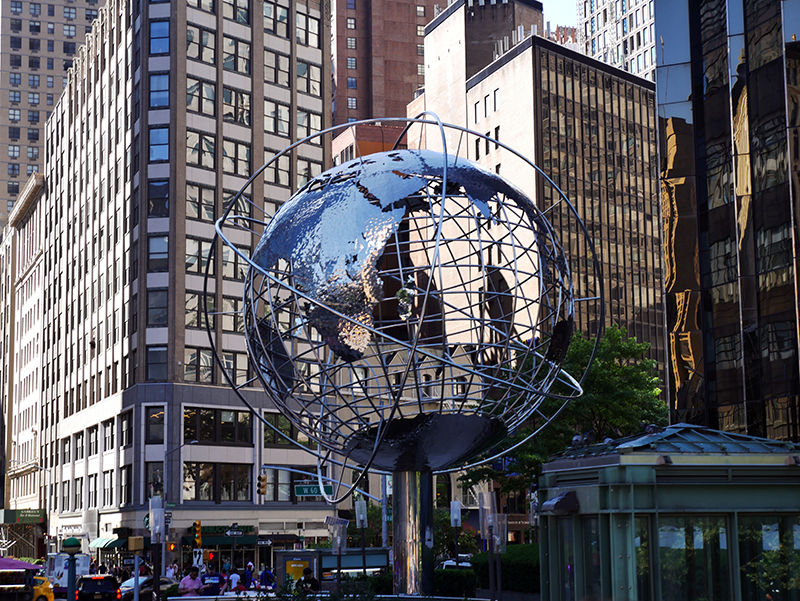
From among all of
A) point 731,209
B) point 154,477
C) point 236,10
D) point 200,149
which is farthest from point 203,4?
point 731,209

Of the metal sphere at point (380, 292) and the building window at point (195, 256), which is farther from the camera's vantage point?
the building window at point (195, 256)

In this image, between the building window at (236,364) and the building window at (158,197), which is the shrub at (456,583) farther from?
the building window at (158,197)

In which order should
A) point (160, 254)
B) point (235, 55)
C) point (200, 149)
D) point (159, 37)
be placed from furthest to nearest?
point (235, 55), point (159, 37), point (200, 149), point (160, 254)

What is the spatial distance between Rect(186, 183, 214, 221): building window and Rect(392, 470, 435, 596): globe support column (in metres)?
45.9

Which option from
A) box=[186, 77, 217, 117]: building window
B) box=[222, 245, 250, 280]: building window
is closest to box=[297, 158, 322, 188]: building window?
box=[186, 77, 217, 117]: building window

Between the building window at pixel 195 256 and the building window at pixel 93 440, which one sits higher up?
the building window at pixel 195 256

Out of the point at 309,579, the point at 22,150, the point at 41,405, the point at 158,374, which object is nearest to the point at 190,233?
the point at 158,374

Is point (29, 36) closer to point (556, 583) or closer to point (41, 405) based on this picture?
point (41, 405)

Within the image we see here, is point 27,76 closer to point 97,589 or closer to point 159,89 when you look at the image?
point 159,89

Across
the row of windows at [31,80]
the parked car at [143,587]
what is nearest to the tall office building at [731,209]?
the parked car at [143,587]

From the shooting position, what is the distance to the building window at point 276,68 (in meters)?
67.0

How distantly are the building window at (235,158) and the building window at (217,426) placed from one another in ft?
46.4

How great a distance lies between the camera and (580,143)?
9562 centimetres

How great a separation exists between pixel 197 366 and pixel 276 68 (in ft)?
64.3
